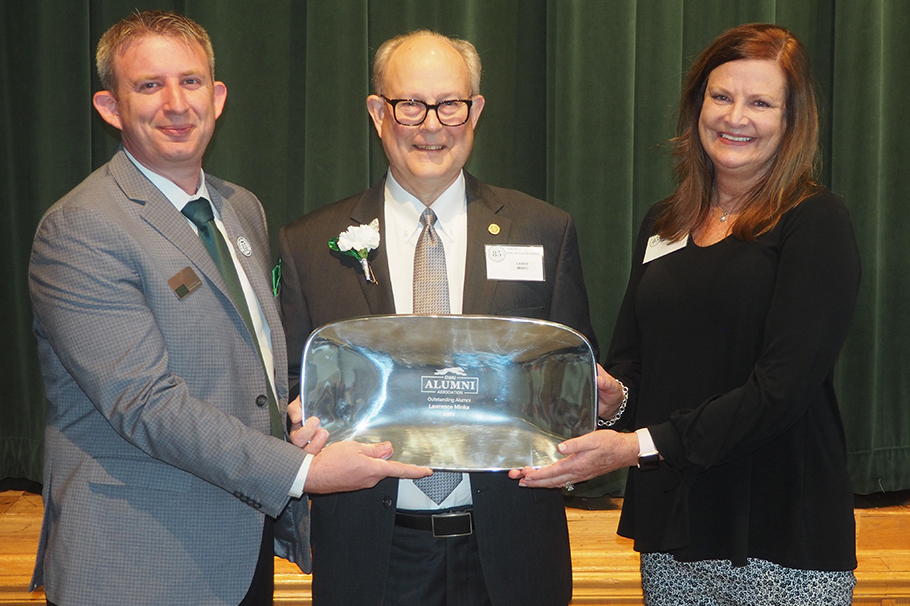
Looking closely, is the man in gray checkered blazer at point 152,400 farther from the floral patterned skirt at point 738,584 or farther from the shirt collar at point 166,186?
the floral patterned skirt at point 738,584

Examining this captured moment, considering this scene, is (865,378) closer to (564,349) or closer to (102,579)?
(564,349)

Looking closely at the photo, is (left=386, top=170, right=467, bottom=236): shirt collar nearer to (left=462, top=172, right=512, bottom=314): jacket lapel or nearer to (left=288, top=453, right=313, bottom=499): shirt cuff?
(left=462, top=172, right=512, bottom=314): jacket lapel

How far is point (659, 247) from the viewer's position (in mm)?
1966

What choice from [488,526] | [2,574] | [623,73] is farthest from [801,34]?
[2,574]

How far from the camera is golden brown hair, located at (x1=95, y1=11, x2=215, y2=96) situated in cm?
176

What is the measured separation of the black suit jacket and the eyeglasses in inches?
6.9

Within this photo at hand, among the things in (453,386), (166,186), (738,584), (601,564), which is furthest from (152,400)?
(601,564)

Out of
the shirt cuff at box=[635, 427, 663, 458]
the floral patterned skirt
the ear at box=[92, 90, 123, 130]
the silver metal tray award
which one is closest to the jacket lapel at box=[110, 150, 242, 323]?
the ear at box=[92, 90, 123, 130]

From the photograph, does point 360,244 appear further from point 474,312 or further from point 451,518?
point 451,518

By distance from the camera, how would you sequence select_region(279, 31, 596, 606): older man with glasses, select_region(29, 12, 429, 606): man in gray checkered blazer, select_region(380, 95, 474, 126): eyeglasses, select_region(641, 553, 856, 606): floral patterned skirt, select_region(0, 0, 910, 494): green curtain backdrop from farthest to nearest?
1. select_region(0, 0, 910, 494): green curtain backdrop
2. select_region(380, 95, 474, 126): eyeglasses
3. select_region(279, 31, 596, 606): older man with glasses
4. select_region(641, 553, 856, 606): floral patterned skirt
5. select_region(29, 12, 429, 606): man in gray checkered blazer

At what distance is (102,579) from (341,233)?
84 cm

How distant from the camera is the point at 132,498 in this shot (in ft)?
5.34

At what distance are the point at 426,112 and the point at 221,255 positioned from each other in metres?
0.56

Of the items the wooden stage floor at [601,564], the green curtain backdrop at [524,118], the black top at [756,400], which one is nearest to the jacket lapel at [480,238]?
the black top at [756,400]
